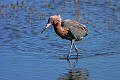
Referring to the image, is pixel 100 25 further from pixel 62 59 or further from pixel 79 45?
pixel 62 59

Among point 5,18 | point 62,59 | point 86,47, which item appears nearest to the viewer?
point 62,59

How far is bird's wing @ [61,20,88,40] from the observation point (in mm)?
13000

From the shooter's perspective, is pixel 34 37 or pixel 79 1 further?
pixel 79 1

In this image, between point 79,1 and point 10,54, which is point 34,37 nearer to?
point 10,54

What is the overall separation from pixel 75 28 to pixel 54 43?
3.68ft

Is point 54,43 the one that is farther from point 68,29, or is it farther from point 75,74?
point 75,74

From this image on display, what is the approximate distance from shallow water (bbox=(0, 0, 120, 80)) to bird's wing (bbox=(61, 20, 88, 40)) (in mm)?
454

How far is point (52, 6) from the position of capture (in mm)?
18250

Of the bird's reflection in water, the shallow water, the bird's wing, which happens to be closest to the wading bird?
the bird's wing

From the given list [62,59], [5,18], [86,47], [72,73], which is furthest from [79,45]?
[5,18]

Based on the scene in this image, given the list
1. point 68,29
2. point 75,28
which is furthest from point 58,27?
point 75,28

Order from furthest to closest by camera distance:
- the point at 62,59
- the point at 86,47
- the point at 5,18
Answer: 1. the point at 5,18
2. the point at 86,47
3. the point at 62,59

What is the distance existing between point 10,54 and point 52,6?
571 centimetres

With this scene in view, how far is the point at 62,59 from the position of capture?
41.6ft
